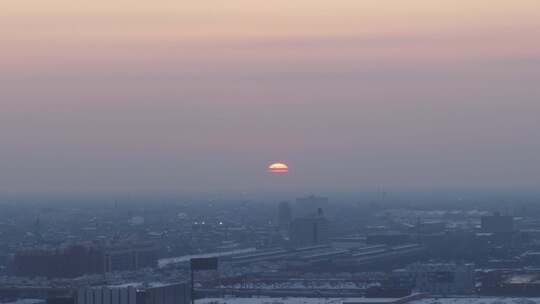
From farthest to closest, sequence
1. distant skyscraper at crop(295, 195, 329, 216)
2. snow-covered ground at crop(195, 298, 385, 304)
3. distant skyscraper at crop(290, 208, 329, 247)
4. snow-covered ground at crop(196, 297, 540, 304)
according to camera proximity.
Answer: distant skyscraper at crop(295, 195, 329, 216) < distant skyscraper at crop(290, 208, 329, 247) < snow-covered ground at crop(195, 298, 385, 304) < snow-covered ground at crop(196, 297, 540, 304)

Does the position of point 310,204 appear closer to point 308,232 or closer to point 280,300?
point 308,232

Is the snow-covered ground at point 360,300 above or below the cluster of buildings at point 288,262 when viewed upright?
below

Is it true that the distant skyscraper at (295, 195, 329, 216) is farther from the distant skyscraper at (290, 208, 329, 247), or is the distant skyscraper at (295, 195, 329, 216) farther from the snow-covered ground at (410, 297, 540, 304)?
the snow-covered ground at (410, 297, 540, 304)

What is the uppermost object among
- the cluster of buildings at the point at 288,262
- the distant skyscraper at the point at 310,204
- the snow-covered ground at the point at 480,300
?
the distant skyscraper at the point at 310,204

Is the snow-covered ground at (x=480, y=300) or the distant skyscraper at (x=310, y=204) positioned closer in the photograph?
the snow-covered ground at (x=480, y=300)

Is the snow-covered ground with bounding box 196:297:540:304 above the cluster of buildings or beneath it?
beneath

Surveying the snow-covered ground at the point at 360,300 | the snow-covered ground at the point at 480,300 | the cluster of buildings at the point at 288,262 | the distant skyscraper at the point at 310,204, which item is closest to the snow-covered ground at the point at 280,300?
the snow-covered ground at the point at 360,300

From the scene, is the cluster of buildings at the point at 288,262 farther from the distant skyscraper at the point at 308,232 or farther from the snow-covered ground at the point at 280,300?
the snow-covered ground at the point at 280,300

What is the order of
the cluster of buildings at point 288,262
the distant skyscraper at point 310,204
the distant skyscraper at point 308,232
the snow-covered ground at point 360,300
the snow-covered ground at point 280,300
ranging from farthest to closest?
the distant skyscraper at point 310,204, the distant skyscraper at point 308,232, the cluster of buildings at point 288,262, the snow-covered ground at point 280,300, the snow-covered ground at point 360,300

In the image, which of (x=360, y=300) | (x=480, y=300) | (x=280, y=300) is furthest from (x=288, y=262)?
(x=360, y=300)

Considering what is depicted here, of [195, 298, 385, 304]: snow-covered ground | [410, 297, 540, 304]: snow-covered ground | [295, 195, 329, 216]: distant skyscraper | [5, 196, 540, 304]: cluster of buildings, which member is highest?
[295, 195, 329, 216]: distant skyscraper

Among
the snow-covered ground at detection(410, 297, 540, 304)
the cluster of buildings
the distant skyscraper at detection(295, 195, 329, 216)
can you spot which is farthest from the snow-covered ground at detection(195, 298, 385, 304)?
the distant skyscraper at detection(295, 195, 329, 216)

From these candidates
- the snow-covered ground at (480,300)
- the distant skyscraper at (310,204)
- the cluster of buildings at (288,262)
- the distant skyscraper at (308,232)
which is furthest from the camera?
the distant skyscraper at (310,204)
